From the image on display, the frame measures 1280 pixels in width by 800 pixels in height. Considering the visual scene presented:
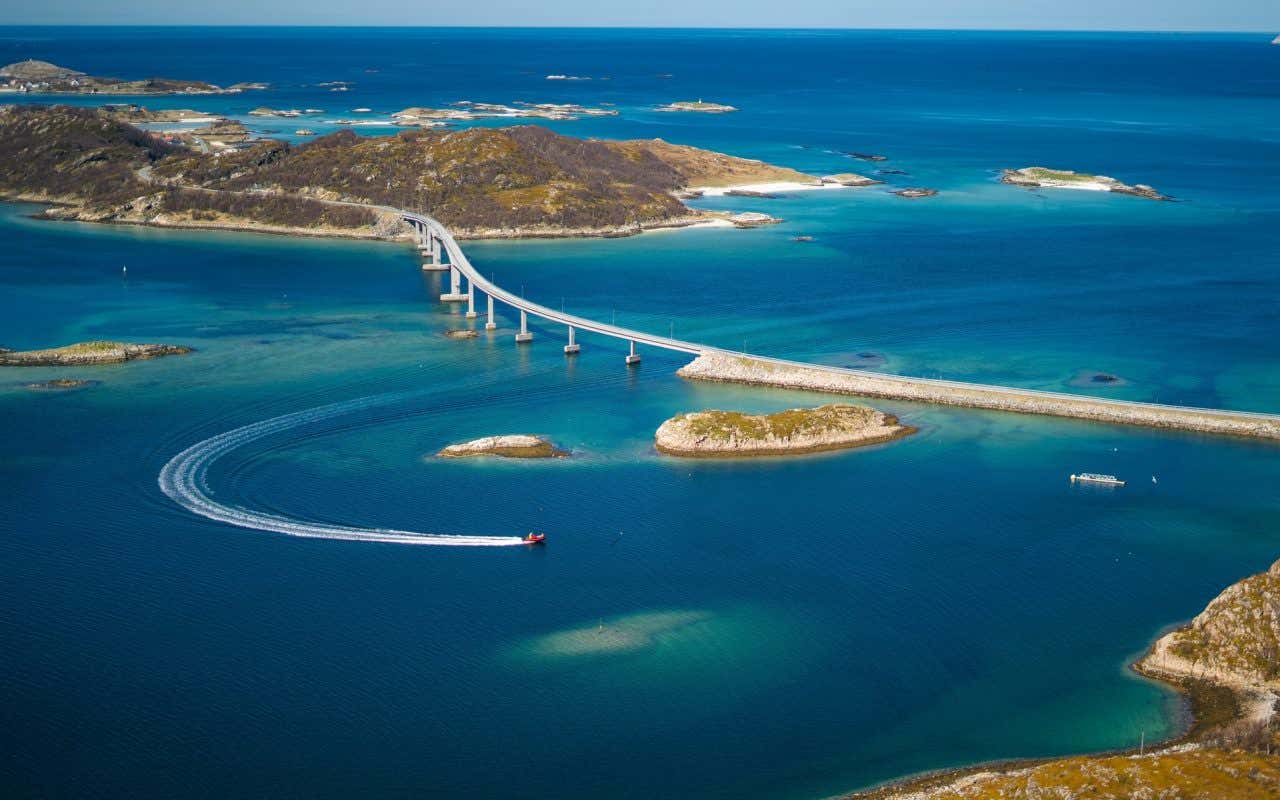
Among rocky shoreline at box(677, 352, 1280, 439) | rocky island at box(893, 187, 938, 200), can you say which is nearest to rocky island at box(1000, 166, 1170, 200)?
rocky island at box(893, 187, 938, 200)

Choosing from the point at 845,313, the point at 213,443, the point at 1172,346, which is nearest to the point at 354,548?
the point at 213,443

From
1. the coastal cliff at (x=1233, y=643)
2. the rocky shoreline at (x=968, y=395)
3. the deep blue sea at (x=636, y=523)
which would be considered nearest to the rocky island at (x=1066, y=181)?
the deep blue sea at (x=636, y=523)

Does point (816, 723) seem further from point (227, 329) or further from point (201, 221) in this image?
point (201, 221)

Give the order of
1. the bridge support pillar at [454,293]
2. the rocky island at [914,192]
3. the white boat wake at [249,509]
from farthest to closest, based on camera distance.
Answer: the rocky island at [914,192] < the bridge support pillar at [454,293] < the white boat wake at [249,509]

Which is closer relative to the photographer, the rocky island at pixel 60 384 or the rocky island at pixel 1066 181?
the rocky island at pixel 60 384

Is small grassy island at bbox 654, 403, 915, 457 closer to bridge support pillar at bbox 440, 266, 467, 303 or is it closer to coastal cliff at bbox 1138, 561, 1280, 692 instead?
coastal cliff at bbox 1138, 561, 1280, 692

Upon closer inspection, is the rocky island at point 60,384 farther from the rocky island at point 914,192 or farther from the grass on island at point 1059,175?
the grass on island at point 1059,175
